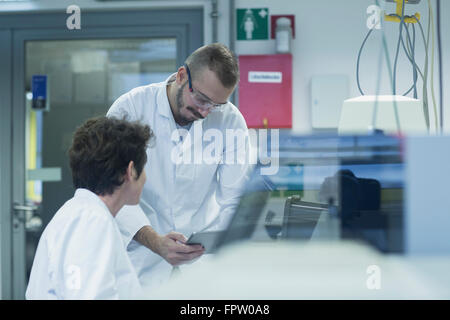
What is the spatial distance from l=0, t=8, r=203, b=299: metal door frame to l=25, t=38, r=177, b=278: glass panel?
0.16ft

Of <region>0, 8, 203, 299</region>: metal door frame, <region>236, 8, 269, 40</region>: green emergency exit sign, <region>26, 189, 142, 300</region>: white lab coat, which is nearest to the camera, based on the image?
<region>26, 189, 142, 300</region>: white lab coat

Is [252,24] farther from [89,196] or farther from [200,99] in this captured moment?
[89,196]

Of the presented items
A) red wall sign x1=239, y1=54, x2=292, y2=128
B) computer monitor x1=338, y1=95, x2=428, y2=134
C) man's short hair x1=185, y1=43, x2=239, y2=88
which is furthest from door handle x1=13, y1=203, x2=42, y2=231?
computer monitor x1=338, y1=95, x2=428, y2=134

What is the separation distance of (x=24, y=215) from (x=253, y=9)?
1.50 meters

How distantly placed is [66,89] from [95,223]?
1.80m

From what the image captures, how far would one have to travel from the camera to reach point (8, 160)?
7.72 ft

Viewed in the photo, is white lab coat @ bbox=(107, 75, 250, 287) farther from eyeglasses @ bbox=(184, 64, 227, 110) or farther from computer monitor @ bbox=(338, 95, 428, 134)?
computer monitor @ bbox=(338, 95, 428, 134)

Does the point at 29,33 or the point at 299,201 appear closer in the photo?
the point at 299,201

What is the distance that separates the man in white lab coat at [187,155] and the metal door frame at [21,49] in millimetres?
993

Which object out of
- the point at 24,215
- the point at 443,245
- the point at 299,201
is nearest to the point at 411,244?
the point at 443,245

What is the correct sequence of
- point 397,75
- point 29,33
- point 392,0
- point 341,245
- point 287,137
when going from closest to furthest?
1. point 341,245
2. point 287,137
3. point 392,0
4. point 397,75
5. point 29,33

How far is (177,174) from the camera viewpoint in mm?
1346

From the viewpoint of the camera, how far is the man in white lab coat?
123cm
